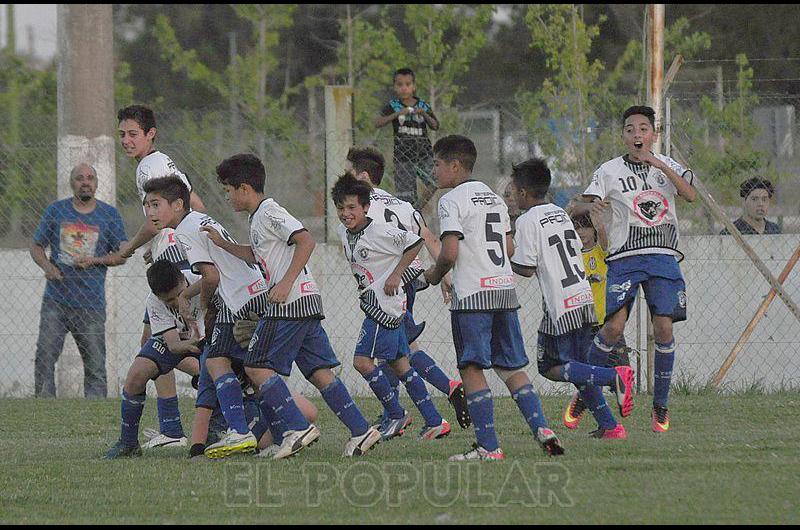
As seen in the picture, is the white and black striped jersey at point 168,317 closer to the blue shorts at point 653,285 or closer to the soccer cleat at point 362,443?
the soccer cleat at point 362,443

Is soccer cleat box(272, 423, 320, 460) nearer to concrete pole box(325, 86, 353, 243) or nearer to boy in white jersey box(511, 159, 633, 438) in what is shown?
boy in white jersey box(511, 159, 633, 438)

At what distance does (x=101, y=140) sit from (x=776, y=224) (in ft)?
21.1

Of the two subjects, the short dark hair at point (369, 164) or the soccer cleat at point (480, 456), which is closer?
the soccer cleat at point (480, 456)

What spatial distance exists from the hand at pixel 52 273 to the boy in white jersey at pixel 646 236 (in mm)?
5278

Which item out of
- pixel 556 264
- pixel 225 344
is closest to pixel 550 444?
pixel 556 264

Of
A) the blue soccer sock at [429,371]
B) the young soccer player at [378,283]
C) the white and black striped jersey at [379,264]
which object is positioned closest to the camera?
the young soccer player at [378,283]

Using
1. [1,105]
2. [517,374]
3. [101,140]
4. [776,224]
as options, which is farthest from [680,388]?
[1,105]

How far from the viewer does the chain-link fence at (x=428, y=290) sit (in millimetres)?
11453

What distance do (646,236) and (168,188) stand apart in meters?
3.09

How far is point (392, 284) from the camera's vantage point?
795 centimetres

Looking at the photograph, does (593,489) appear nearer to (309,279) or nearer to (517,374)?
(517,374)

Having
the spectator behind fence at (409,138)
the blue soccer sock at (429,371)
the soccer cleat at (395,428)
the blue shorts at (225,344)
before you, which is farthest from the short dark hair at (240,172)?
the spectator behind fence at (409,138)

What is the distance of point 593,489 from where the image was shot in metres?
6.03

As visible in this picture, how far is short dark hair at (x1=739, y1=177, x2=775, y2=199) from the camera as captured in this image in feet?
37.2
